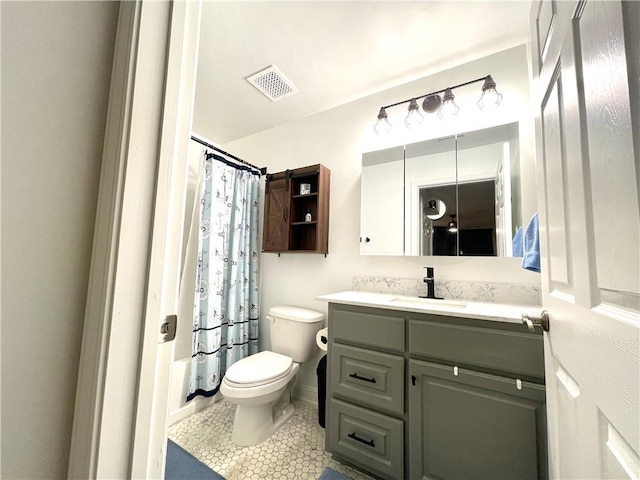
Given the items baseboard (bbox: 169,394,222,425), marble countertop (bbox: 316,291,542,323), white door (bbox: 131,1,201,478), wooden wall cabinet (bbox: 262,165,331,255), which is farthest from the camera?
wooden wall cabinet (bbox: 262,165,331,255)

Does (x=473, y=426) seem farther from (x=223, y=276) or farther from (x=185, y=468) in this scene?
(x=223, y=276)

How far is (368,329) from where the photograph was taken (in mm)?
1225

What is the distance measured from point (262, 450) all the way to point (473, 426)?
1.15 m

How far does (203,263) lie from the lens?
1.81 metres

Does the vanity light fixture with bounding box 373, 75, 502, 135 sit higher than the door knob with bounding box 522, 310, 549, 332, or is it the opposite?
the vanity light fixture with bounding box 373, 75, 502, 135

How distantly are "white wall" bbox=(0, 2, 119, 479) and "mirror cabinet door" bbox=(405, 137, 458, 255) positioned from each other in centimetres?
157

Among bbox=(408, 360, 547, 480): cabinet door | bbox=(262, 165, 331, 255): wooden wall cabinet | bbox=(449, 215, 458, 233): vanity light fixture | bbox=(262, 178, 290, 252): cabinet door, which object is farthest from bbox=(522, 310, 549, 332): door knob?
bbox=(262, 178, 290, 252): cabinet door

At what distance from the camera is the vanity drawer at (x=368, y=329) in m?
1.16

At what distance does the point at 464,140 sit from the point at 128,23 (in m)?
1.66

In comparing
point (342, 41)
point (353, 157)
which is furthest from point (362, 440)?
point (342, 41)

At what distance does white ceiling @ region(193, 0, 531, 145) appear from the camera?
125cm

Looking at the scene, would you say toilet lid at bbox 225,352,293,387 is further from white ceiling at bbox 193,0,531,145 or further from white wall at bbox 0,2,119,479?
white ceiling at bbox 193,0,531,145

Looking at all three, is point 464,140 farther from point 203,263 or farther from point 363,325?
point 203,263

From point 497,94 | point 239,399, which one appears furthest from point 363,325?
point 497,94
